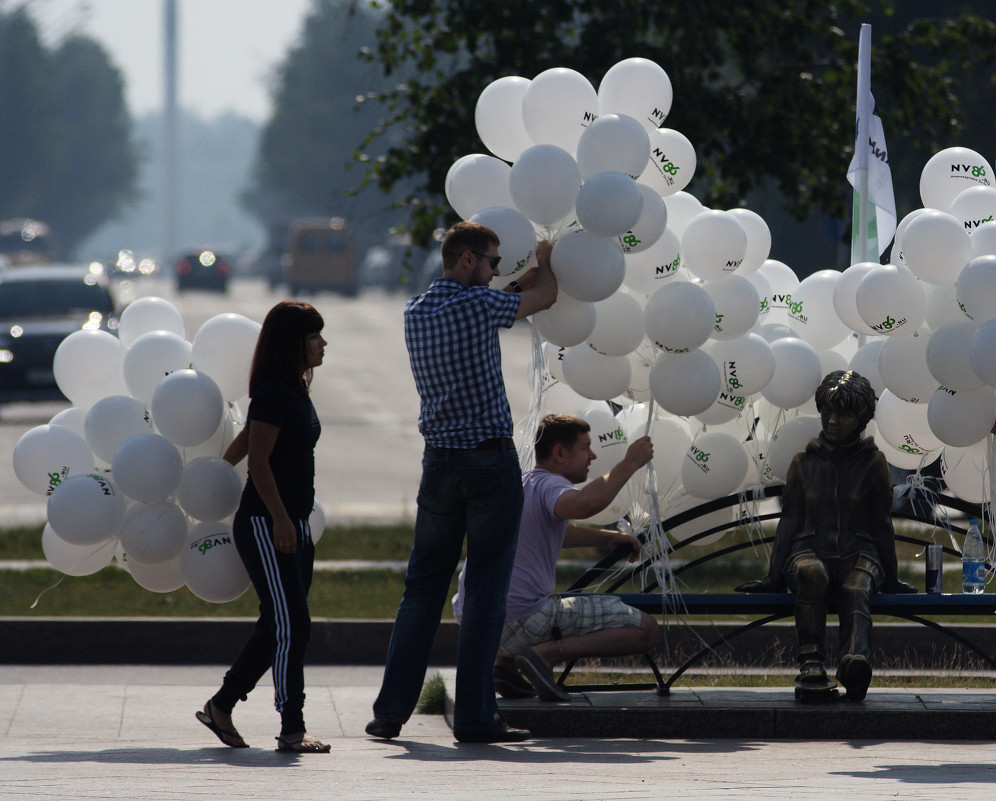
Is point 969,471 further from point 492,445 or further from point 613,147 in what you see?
point 492,445

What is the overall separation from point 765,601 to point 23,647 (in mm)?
4192

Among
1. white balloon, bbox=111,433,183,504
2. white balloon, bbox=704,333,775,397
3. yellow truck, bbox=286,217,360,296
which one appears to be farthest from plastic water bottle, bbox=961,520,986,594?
yellow truck, bbox=286,217,360,296

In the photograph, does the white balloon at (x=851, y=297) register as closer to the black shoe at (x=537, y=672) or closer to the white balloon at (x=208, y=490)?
the black shoe at (x=537, y=672)

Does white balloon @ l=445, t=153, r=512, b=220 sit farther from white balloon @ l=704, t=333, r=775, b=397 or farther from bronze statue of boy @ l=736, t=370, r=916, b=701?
bronze statue of boy @ l=736, t=370, r=916, b=701

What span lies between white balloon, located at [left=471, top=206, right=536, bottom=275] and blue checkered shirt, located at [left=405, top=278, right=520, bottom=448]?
0.31 metres

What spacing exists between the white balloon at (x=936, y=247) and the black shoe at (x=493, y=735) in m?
2.49

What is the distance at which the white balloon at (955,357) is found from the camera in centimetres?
646

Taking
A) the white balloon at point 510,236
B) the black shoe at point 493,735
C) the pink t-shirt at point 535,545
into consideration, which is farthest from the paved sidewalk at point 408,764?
the white balloon at point 510,236

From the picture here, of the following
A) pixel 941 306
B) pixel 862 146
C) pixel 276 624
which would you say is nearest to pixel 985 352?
pixel 941 306

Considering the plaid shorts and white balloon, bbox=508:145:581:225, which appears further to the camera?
the plaid shorts

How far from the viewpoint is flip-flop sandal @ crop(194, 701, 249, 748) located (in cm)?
618

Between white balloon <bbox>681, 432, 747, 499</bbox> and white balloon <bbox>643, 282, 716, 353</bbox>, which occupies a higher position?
white balloon <bbox>643, 282, 716, 353</bbox>

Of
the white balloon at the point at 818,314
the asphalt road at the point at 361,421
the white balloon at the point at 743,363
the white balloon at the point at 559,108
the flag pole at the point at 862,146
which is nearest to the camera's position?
the white balloon at the point at 559,108

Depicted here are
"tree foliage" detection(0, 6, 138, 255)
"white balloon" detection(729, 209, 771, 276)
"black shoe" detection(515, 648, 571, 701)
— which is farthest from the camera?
"tree foliage" detection(0, 6, 138, 255)
